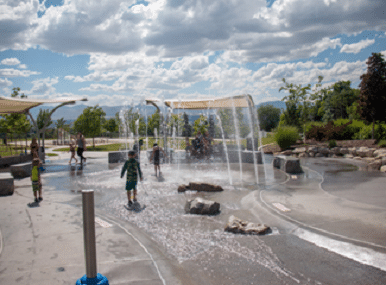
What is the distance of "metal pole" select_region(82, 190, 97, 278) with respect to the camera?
2.45m

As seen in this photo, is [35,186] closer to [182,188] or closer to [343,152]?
[182,188]

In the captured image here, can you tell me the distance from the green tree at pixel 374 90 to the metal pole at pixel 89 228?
74.0 feet

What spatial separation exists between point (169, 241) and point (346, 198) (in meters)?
5.08

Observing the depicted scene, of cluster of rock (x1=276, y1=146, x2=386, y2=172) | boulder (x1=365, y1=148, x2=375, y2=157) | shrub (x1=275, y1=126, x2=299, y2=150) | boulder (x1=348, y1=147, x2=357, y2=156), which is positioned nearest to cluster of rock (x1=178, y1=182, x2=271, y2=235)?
cluster of rock (x1=276, y1=146, x2=386, y2=172)

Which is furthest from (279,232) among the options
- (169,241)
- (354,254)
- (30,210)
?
(30,210)

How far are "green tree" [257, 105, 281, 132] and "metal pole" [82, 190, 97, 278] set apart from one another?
7638 centimetres

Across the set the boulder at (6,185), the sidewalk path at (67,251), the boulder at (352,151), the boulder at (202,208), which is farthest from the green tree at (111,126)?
the boulder at (202,208)

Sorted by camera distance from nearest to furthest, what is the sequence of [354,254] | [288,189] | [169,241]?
[354,254], [169,241], [288,189]

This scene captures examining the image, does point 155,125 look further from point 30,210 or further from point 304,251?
point 304,251

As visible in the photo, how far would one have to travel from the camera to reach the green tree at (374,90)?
2034 cm

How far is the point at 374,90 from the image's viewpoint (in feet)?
67.1

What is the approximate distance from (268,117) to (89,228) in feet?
259

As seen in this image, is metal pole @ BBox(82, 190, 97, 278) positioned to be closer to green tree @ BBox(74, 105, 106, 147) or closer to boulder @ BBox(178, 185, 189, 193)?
boulder @ BBox(178, 185, 189, 193)

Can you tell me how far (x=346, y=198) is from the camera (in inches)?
304
